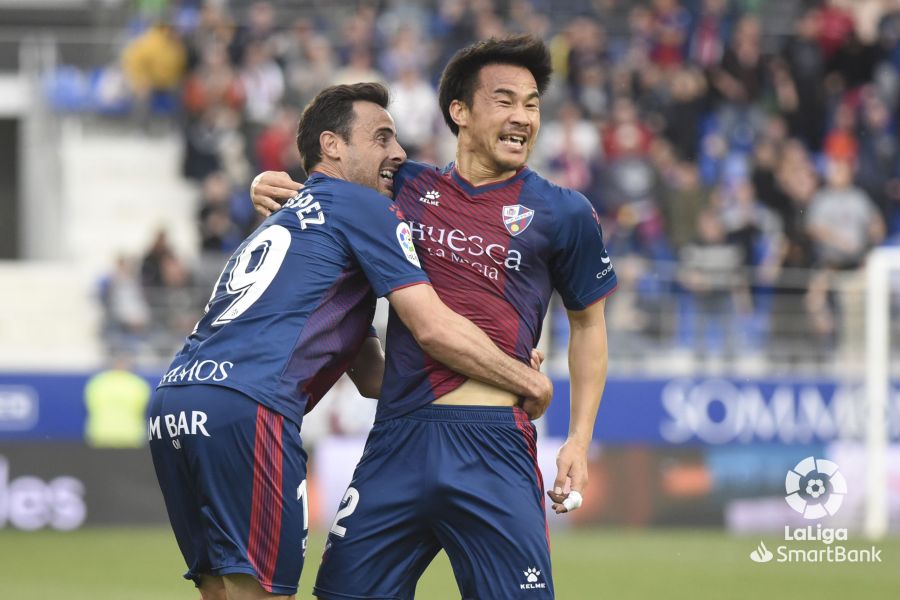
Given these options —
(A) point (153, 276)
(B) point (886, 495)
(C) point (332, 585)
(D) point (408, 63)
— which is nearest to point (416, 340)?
(C) point (332, 585)

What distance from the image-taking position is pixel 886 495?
15492mm

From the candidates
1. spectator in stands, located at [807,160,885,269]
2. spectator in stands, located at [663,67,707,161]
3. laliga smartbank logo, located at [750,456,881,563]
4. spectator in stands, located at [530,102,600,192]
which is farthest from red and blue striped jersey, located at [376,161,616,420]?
spectator in stands, located at [663,67,707,161]

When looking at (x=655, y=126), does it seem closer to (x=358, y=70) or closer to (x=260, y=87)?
(x=358, y=70)

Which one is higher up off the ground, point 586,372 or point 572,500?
point 586,372

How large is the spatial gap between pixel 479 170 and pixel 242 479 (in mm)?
1531

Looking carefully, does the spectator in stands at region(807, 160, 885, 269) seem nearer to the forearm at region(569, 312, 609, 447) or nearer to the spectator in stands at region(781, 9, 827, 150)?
the spectator in stands at region(781, 9, 827, 150)

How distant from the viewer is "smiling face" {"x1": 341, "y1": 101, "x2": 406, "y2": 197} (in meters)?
5.91

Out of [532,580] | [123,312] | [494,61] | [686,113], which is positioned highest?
[686,113]

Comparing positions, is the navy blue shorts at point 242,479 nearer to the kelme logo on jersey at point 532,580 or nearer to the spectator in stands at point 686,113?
the kelme logo on jersey at point 532,580

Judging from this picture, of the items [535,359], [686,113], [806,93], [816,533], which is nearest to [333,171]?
[535,359]

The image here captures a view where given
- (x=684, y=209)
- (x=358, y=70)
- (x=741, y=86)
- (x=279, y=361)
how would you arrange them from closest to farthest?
(x=279, y=361) < (x=684, y=209) < (x=358, y=70) < (x=741, y=86)

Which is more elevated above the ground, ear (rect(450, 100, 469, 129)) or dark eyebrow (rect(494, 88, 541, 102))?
dark eyebrow (rect(494, 88, 541, 102))

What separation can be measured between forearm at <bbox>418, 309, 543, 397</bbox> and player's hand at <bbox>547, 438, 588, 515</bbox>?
0.88 feet

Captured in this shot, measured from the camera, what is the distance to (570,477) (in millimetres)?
5707
